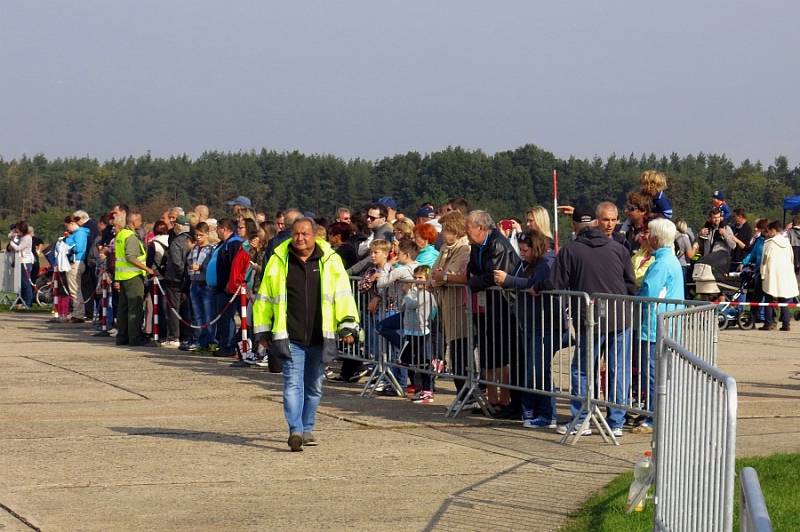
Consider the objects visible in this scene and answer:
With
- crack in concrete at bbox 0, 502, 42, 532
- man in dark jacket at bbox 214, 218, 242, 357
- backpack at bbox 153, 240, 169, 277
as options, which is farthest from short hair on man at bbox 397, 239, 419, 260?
backpack at bbox 153, 240, 169, 277

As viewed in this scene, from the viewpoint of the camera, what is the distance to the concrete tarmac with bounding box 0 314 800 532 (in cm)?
795

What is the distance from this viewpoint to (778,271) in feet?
74.0

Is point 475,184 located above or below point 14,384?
above

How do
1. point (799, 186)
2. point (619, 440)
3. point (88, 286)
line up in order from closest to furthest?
point (619, 440) < point (88, 286) < point (799, 186)

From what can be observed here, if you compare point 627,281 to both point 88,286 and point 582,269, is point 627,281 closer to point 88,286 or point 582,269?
point 582,269

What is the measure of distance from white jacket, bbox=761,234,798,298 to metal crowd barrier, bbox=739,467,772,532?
19.3m

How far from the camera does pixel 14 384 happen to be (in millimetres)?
14719

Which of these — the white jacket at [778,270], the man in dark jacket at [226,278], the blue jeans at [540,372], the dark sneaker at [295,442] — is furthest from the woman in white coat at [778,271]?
the dark sneaker at [295,442]

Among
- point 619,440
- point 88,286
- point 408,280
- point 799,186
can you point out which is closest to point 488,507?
point 619,440

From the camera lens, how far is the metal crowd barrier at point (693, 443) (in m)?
5.13

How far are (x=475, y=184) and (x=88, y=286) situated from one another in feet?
166

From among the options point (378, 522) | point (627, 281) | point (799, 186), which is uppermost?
point (799, 186)

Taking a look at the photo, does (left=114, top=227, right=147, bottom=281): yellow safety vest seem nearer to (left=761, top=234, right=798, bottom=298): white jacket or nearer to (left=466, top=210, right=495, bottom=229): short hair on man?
(left=466, top=210, right=495, bottom=229): short hair on man

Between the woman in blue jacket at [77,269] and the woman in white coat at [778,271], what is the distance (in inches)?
478
